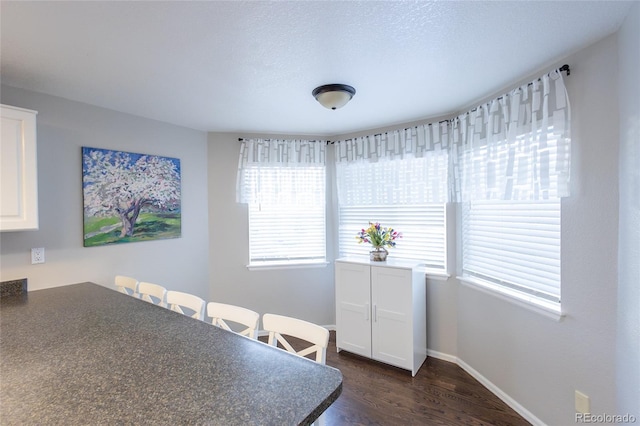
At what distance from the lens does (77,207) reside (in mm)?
2281

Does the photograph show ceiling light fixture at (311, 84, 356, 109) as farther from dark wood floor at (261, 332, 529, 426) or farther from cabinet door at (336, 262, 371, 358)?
dark wood floor at (261, 332, 529, 426)

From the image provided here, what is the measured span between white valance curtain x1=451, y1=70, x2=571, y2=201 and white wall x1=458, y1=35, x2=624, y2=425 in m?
0.06

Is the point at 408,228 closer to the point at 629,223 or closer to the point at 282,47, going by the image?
the point at 629,223

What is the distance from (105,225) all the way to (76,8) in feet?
5.64

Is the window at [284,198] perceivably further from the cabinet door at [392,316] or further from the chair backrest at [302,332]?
the chair backrest at [302,332]

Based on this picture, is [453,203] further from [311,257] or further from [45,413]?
[45,413]

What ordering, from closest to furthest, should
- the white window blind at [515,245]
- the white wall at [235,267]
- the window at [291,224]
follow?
the white window blind at [515,245], the white wall at [235,267], the window at [291,224]

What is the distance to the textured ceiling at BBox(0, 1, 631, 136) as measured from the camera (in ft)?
4.22

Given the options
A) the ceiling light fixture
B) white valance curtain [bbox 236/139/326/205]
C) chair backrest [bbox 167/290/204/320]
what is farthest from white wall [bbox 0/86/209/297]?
the ceiling light fixture

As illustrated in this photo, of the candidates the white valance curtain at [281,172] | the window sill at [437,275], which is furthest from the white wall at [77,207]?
the window sill at [437,275]

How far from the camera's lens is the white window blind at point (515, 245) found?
1.85 meters

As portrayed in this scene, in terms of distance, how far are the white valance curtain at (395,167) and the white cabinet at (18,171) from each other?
2587mm

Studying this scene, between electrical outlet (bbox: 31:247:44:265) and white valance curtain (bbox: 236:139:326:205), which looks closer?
electrical outlet (bbox: 31:247:44:265)

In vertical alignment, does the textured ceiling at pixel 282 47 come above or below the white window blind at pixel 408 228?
above
